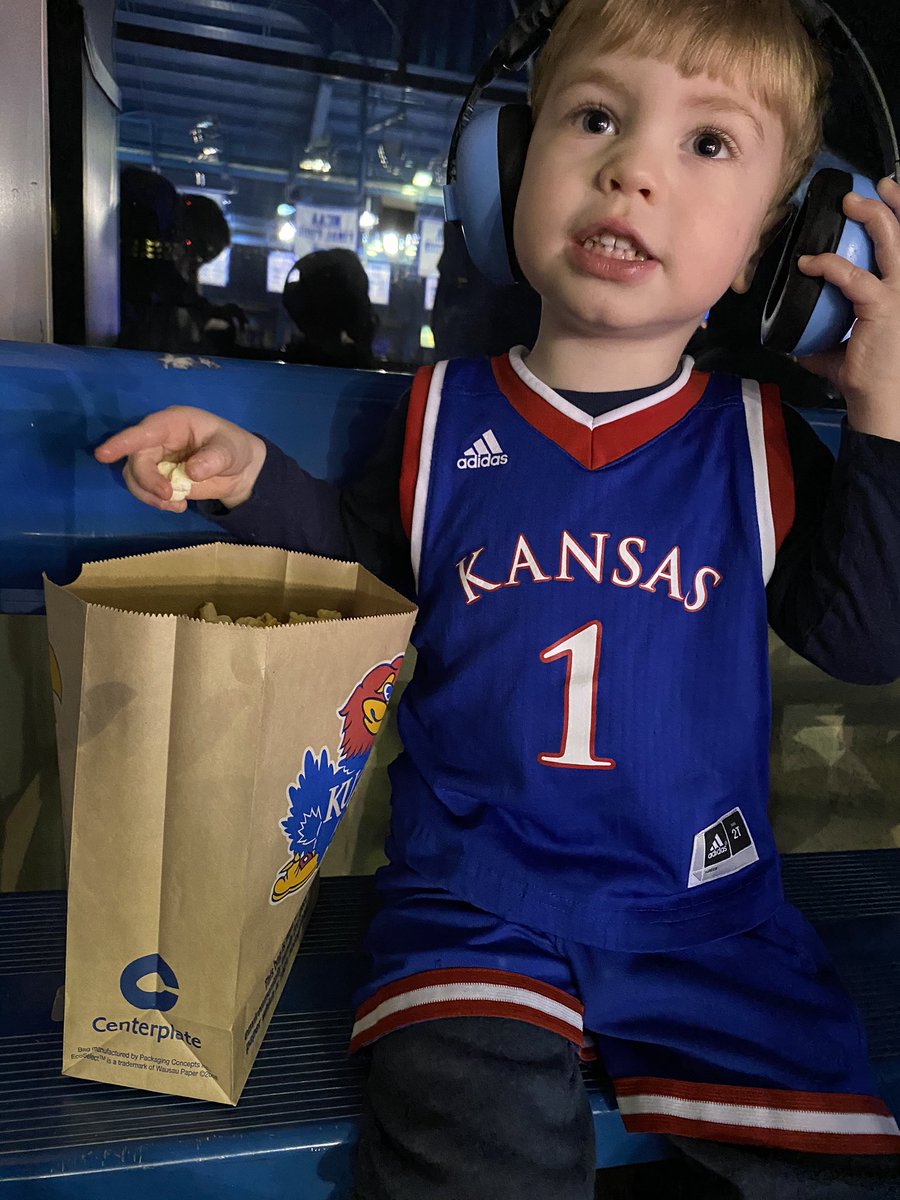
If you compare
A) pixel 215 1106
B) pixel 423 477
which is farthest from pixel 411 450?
pixel 215 1106

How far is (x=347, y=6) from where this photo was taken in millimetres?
1318

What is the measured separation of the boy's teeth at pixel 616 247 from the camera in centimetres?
82

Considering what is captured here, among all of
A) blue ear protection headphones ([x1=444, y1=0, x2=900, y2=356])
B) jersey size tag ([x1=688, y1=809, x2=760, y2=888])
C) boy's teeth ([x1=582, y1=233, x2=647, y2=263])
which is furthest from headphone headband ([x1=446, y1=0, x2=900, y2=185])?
jersey size tag ([x1=688, y1=809, x2=760, y2=888])

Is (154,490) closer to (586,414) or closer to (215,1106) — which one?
(586,414)

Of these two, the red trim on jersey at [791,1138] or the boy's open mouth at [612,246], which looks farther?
the boy's open mouth at [612,246]

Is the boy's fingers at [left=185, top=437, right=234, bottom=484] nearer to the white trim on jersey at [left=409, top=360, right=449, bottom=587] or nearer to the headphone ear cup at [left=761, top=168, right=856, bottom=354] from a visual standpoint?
the white trim on jersey at [left=409, top=360, right=449, bottom=587]

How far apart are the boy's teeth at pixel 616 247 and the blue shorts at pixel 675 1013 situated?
607 millimetres

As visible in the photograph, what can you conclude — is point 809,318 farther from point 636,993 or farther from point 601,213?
point 636,993

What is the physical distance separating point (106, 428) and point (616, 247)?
0.58 meters

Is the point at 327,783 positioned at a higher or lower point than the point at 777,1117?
higher

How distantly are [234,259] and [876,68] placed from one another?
1.08 m

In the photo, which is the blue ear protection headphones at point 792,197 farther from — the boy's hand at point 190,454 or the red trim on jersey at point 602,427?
the boy's hand at point 190,454

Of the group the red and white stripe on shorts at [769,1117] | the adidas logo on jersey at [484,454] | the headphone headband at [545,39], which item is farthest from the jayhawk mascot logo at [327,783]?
the headphone headband at [545,39]

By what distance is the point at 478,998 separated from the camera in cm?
76
